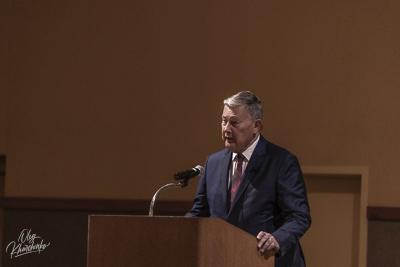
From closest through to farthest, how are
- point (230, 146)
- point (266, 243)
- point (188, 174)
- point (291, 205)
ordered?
point (266, 243), point (188, 174), point (291, 205), point (230, 146)

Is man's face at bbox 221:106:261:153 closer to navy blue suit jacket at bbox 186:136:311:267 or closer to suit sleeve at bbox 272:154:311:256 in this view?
navy blue suit jacket at bbox 186:136:311:267

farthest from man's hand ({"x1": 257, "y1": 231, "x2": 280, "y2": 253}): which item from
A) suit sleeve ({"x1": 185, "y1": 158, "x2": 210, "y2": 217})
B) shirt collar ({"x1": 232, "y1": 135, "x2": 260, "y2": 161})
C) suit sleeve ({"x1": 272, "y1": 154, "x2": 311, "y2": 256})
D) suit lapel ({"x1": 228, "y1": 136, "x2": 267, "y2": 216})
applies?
suit sleeve ({"x1": 185, "y1": 158, "x2": 210, "y2": 217})

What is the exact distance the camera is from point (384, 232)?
16.1 ft

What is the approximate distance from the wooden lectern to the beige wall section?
283 centimetres

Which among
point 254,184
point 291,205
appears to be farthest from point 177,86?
point 291,205

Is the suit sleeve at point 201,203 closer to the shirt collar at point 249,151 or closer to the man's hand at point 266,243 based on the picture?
the shirt collar at point 249,151

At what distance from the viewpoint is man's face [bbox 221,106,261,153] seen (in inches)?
125

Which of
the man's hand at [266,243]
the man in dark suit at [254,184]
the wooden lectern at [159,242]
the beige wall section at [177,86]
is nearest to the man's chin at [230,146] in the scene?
the man in dark suit at [254,184]

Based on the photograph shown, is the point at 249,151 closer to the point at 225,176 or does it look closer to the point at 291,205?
the point at 225,176

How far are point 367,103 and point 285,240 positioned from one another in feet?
8.39

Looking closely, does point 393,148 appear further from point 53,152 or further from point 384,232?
point 53,152

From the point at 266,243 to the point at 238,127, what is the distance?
705 mm

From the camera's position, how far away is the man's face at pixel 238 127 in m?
3.18

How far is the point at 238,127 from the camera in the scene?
10.4 feet
